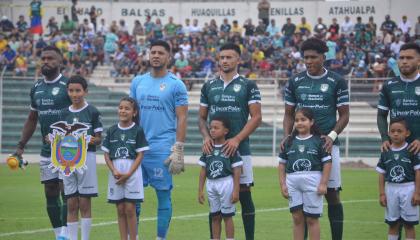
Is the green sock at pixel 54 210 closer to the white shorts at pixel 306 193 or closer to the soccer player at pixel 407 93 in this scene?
the white shorts at pixel 306 193

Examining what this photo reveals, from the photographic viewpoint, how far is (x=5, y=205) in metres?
17.9

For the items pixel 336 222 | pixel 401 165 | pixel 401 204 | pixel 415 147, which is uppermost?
pixel 415 147

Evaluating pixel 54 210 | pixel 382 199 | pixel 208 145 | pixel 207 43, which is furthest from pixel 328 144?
pixel 207 43

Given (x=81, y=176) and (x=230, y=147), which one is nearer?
(x=230, y=147)

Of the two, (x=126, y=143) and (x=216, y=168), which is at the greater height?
(x=126, y=143)

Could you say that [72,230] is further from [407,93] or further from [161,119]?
[407,93]

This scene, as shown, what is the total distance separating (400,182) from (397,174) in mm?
104

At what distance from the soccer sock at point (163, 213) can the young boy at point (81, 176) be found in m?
0.90

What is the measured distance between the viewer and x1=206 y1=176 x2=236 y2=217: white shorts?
11.4m

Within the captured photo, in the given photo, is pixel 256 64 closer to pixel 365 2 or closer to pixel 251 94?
pixel 365 2

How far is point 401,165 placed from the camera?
1111 cm

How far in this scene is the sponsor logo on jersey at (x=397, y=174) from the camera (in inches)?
437

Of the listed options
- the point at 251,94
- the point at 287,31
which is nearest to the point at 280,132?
the point at 287,31

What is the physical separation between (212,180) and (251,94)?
50.7 inches
